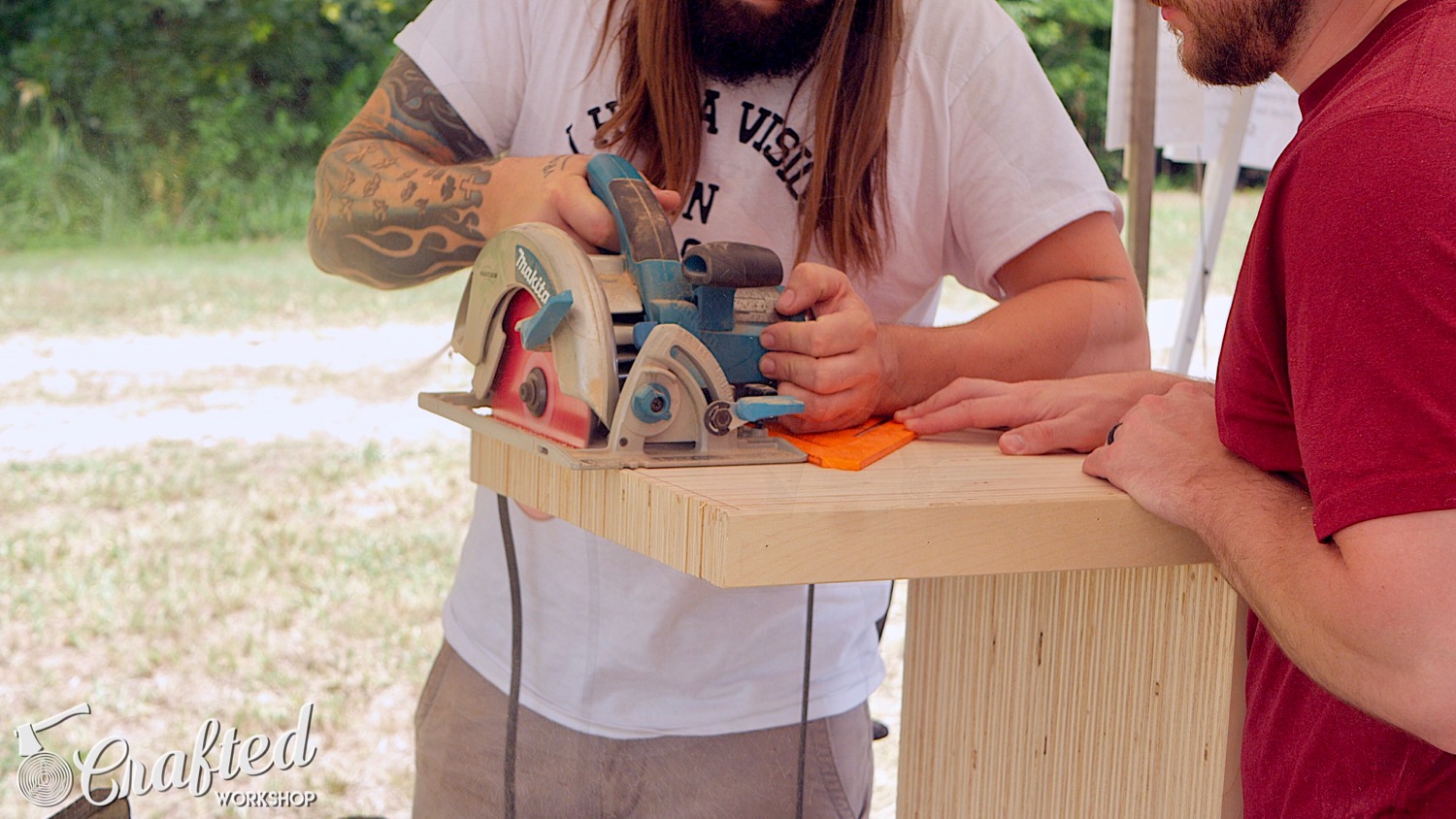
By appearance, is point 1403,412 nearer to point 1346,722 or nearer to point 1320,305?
point 1320,305

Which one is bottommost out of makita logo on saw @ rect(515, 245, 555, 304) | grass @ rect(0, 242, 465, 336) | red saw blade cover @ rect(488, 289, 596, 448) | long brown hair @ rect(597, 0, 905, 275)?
grass @ rect(0, 242, 465, 336)

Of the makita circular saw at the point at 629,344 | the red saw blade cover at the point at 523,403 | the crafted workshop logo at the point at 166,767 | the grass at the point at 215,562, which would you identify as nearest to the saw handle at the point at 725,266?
the makita circular saw at the point at 629,344

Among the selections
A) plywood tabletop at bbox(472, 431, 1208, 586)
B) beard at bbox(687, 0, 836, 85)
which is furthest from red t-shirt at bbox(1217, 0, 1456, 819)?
beard at bbox(687, 0, 836, 85)

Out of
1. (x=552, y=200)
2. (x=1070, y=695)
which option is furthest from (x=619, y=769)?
(x=552, y=200)

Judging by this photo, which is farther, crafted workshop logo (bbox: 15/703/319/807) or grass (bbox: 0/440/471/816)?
grass (bbox: 0/440/471/816)

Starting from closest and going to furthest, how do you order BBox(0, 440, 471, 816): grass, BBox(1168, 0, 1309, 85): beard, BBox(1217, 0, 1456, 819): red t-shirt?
1. BBox(1217, 0, 1456, 819): red t-shirt
2. BBox(1168, 0, 1309, 85): beard
3. BBox(0, 440, 471, 816): grass

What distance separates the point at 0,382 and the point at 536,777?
108 centimetres

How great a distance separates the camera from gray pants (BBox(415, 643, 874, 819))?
1.16 metres

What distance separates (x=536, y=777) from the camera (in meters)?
1.17

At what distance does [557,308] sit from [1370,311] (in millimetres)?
427

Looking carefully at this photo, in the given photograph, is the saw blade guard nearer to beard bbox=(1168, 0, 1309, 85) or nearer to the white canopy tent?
beard bbox=(1168, 0, 1309, 85)

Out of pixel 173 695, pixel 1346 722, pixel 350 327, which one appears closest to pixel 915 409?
pixel 1346 722

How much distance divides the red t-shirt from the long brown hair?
0.42 m

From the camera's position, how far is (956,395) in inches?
37.2
